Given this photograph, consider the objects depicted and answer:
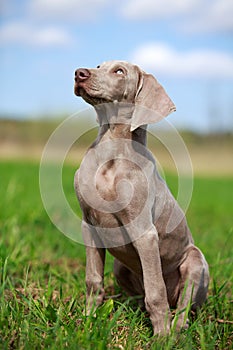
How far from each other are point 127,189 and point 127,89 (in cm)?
65

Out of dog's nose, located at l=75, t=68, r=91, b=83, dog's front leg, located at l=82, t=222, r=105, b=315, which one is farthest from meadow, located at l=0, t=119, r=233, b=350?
dog's nose, located at l=75, t=68, r=91, b=83

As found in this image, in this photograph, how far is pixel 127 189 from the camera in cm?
313

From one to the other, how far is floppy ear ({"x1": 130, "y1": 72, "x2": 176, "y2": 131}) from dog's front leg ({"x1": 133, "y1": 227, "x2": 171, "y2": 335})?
70 centimetres

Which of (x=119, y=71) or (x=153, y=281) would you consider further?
(x=119, y=71)

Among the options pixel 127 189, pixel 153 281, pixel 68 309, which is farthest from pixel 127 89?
pixel 68 309

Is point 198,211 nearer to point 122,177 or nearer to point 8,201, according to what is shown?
point 8,201

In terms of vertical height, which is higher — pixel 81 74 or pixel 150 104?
pixel 81 74

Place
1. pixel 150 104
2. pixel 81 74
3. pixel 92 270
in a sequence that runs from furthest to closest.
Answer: pixel 92 270
pixel 150 104
pixel 81 74

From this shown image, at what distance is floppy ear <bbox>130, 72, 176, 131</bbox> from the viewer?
3154 mm

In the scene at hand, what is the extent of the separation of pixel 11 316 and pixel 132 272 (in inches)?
40.4

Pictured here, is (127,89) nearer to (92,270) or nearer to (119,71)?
(119,71)

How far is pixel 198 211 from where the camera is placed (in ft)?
40.2

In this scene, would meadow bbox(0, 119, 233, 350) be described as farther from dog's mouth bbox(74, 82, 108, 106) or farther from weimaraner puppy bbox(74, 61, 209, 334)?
dog's mouth bbox(74, 82, 108, 106)

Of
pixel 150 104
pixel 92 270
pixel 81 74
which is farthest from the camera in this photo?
pixel 92 270
